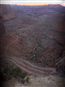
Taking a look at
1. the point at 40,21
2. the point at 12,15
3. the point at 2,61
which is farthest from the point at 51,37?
the point at 2,61

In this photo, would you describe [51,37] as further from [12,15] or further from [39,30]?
[12,15]

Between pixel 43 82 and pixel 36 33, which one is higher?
pixel 36 33

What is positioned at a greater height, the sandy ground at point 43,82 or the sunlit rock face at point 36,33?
the sunlit rock face at point 36,33

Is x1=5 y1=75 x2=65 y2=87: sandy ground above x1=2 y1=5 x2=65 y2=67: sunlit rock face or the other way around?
the other way around
